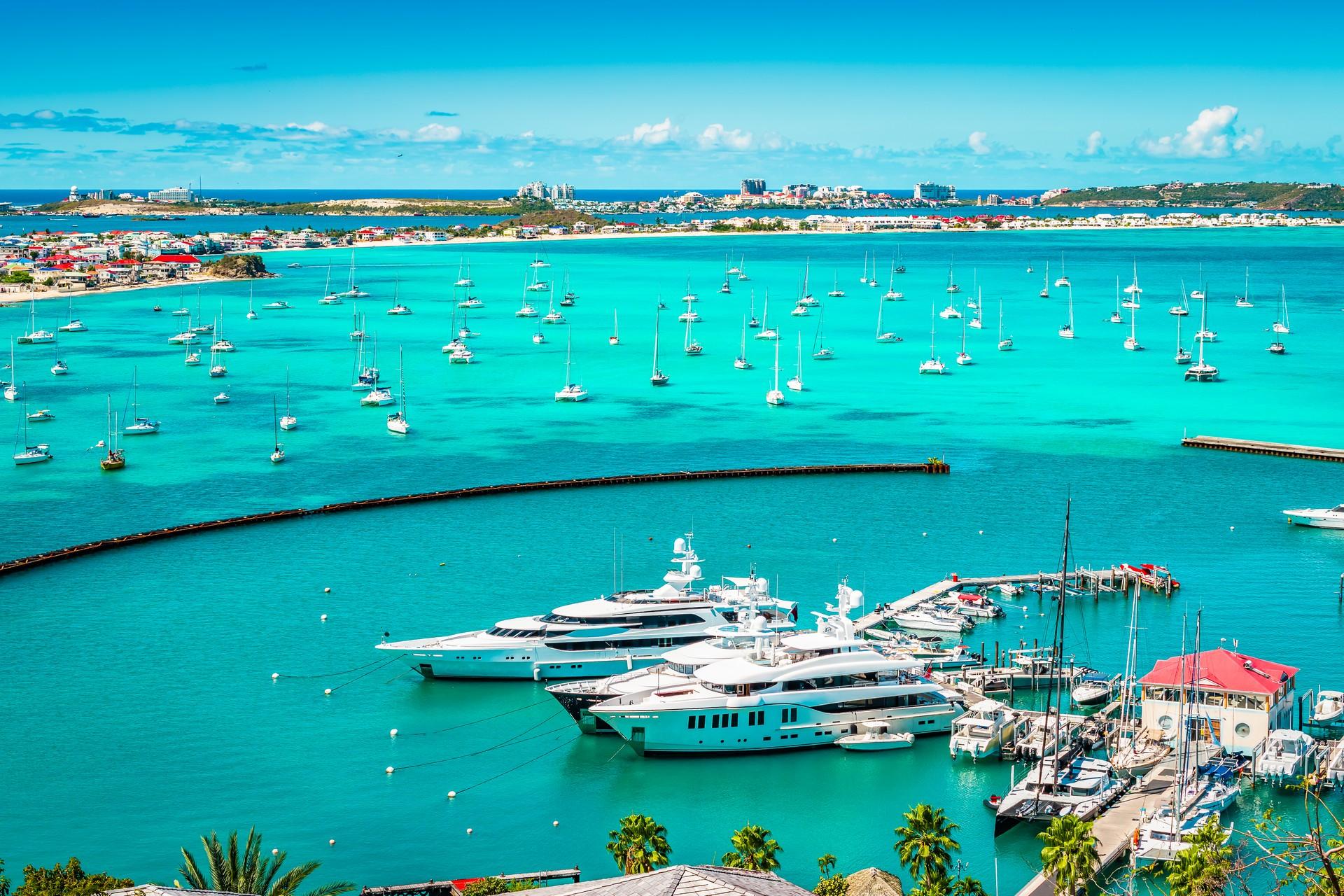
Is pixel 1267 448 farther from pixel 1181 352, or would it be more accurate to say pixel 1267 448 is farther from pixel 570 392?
pixel 570 392

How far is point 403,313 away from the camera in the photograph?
184 metres

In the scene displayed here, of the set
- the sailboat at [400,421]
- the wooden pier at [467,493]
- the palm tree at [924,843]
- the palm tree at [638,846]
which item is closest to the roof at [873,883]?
the palm tree at [924,843]

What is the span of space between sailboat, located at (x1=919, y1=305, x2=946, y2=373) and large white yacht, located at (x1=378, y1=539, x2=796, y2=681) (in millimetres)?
81573

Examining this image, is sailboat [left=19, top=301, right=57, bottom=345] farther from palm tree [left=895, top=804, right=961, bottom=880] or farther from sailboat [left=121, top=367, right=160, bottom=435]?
palm tree [left=895, top=804, right=961, bottom=880]

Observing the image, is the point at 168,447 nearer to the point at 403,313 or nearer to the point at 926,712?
the point at 926,712

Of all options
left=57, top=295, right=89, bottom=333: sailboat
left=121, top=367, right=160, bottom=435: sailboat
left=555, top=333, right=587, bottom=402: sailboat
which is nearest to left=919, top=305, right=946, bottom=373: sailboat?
left=555, top=333, right=587, bottom=402: sailboat

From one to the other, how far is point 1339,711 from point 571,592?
30332mm

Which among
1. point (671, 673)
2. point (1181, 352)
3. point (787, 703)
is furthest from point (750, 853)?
point (1181, 352)

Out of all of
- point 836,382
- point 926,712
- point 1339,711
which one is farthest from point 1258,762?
point 836,382

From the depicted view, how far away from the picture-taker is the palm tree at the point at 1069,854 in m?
34.6

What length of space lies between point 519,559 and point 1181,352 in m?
90.9

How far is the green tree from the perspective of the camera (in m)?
30.5

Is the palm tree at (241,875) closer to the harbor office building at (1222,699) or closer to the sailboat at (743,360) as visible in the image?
the harbor office building at (1222,699)

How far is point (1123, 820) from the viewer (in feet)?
138
